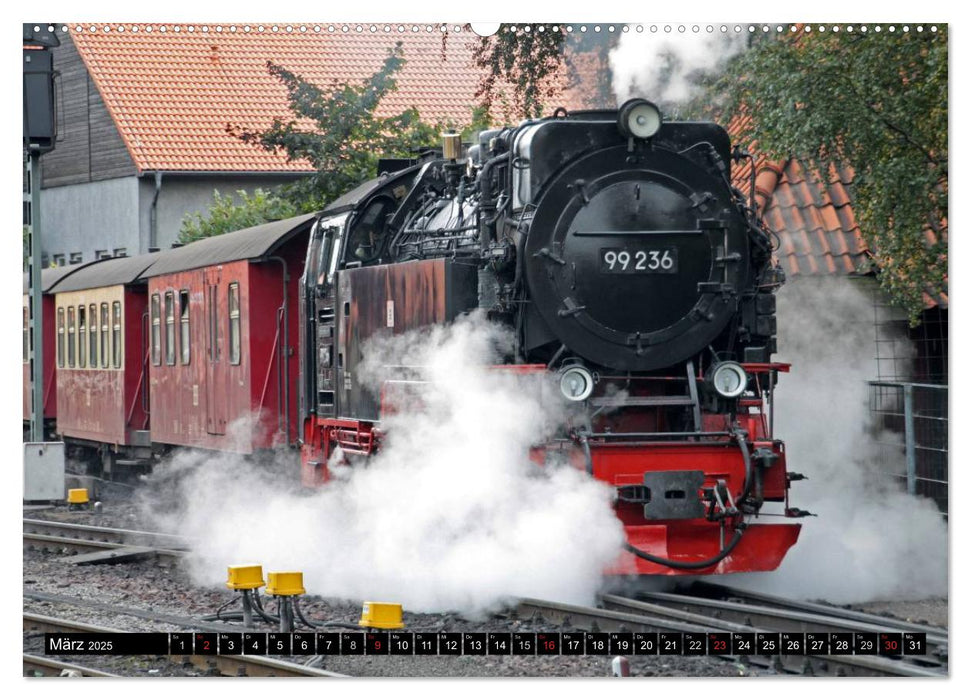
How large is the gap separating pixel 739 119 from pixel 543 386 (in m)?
2.65

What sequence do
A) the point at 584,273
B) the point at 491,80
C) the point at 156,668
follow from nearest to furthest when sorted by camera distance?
1. the point at 156,668
2. the point at 491,80
3. the point at 584,273

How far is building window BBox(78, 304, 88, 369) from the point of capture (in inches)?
658

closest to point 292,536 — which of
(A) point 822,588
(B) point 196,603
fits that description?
(B) point 196,603

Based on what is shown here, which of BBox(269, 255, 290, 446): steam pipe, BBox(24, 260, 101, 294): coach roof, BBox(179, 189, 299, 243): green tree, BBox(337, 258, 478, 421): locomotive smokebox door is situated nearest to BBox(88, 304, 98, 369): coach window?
BBox(24, 260, 101, 294): coach roof

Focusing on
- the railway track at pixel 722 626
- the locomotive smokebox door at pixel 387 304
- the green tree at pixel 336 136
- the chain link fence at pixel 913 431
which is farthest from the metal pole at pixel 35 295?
the chain link fence at pixel 913 431

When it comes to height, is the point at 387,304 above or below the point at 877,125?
below

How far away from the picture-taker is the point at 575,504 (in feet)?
25.3

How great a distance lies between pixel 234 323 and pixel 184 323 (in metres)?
1.57

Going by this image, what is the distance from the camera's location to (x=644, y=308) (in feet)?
Answer: 27.2

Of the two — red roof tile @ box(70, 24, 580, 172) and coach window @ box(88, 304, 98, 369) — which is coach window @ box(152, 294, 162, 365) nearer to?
coach window @ box(88, 304, 98, 369)

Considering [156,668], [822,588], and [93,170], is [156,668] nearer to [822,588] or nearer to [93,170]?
[822,588]

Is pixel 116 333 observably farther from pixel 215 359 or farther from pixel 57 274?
pixel 215 359

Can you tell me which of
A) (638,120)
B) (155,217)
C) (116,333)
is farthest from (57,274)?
(638,120)

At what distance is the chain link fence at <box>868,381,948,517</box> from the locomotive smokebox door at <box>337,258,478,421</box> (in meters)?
3.08
